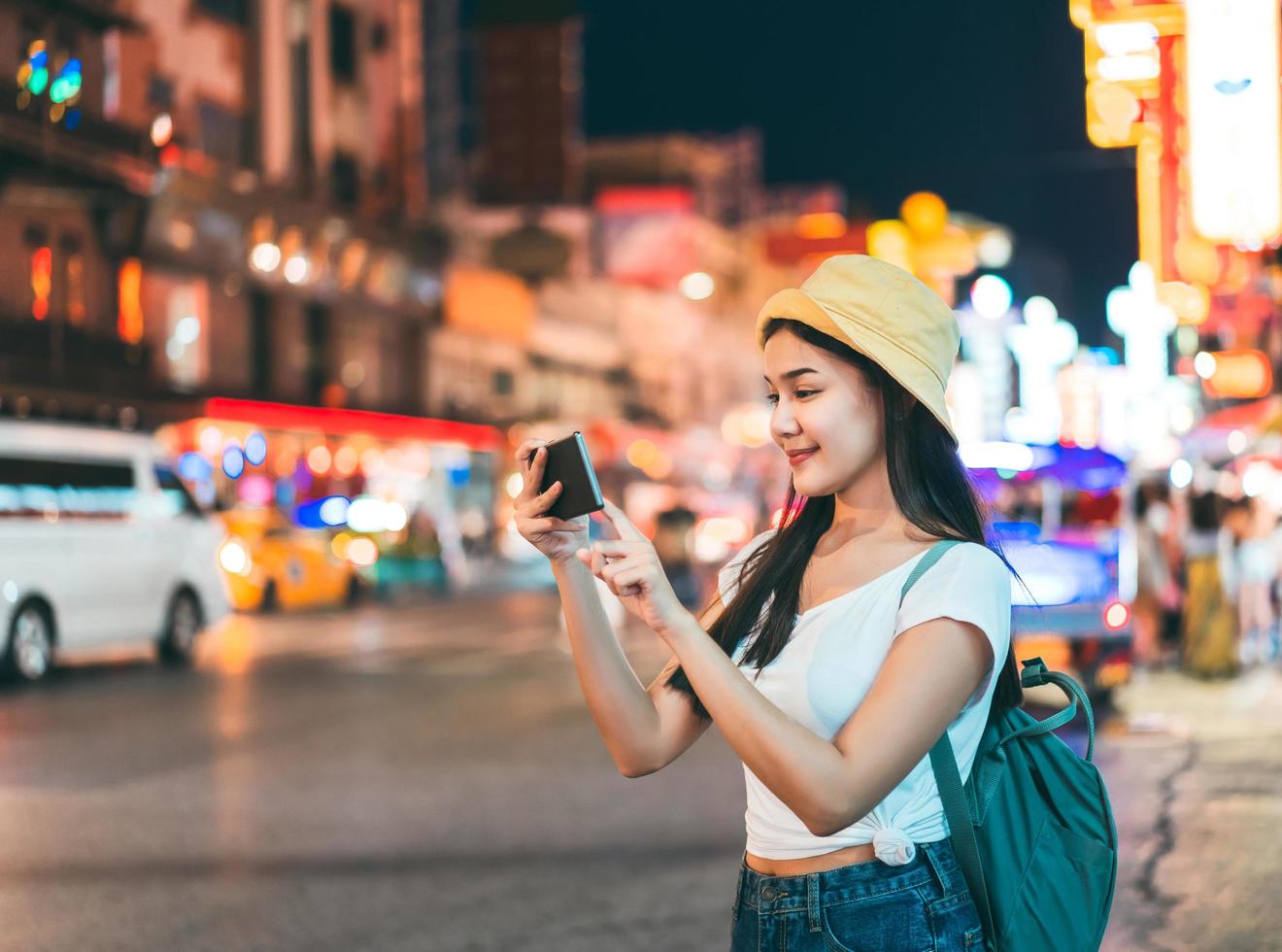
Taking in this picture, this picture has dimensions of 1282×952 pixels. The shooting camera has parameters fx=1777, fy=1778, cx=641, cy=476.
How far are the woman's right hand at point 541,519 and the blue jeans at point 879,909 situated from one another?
2.14 ft

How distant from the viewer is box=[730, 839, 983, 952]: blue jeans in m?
2.73

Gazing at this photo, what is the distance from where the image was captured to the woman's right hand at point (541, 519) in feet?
9.41

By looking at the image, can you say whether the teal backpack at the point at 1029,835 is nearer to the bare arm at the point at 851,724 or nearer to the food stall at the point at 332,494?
the bare arm at the point at 851,724

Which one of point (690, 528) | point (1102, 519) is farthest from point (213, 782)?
point (690, 528)

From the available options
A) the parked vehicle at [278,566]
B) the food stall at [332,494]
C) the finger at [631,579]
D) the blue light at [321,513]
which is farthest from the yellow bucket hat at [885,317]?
the blue light at [321,513]

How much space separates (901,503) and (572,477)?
→ 54cm

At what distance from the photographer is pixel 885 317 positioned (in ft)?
9.11

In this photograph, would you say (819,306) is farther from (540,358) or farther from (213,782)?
(540,358)

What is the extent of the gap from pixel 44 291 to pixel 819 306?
32633mm

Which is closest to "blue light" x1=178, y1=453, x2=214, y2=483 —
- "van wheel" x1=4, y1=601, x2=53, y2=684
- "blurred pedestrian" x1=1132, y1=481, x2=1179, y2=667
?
"van wheel" x1=4, y1=601, x2=53, y2=684

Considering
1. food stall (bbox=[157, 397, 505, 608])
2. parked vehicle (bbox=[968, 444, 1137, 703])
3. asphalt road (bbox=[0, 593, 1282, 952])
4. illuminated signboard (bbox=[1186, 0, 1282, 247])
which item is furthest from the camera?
food stall (bbox=[157, 397, 505, 608])

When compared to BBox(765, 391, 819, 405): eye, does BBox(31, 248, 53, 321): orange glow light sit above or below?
above

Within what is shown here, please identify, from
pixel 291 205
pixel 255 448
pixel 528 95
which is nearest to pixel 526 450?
pixel 255 448

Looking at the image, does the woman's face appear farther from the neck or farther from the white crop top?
the white crop top
